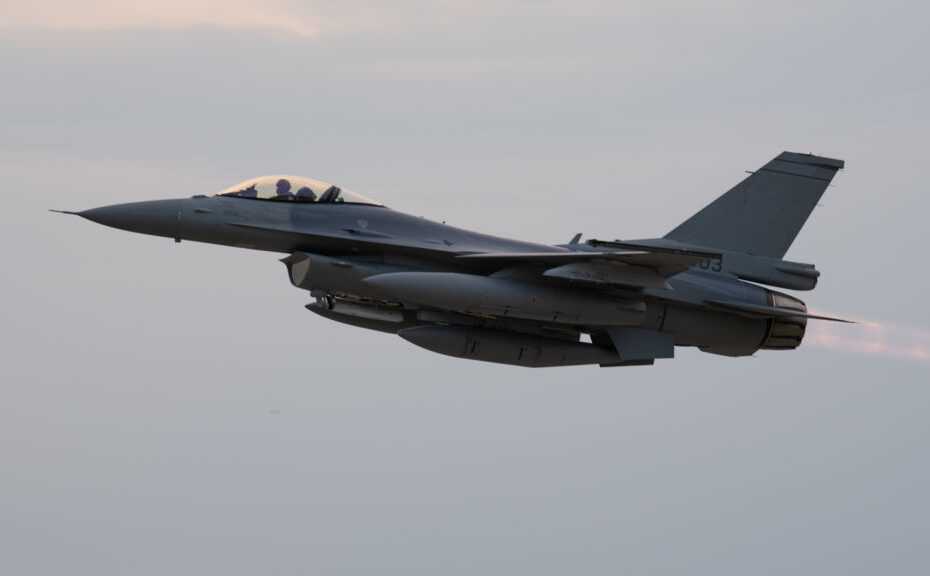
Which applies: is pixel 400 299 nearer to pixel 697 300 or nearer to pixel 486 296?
pixel 486 296

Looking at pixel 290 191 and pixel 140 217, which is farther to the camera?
pixel 290 191

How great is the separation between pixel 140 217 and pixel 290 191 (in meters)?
2.39

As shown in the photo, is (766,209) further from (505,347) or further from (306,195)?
(306,195)

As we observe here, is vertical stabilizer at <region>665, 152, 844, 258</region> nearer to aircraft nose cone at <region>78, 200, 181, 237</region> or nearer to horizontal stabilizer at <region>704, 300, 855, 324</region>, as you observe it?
horizontal stabilizer at <region>704, 300, 855, 324</region>

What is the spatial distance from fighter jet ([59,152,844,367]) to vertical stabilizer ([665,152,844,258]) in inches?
1.0

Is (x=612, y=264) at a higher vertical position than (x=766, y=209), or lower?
lower

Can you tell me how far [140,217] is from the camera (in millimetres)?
25594

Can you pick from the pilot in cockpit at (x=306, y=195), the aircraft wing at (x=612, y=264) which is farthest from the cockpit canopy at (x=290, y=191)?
the aircraft wing at (x=612, y=264)

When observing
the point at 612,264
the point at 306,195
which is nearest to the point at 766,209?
the point at 612,264

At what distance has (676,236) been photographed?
28453 millimetres

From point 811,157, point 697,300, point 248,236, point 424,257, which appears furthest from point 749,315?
point 248,236

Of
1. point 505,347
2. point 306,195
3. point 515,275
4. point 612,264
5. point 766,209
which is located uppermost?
point 766,209

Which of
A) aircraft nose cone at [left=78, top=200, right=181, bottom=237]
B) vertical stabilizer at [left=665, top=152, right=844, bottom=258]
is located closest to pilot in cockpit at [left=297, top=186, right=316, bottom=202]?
aircraft nose cone at [left=78, top=200, right=181, bottom=237]

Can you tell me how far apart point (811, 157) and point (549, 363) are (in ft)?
20.1
